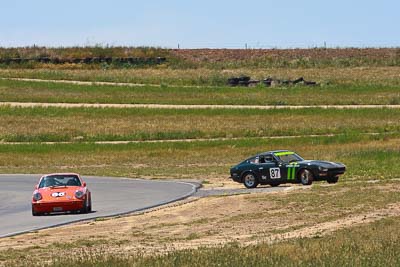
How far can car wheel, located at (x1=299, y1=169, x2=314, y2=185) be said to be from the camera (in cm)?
3684

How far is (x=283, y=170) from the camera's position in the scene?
37656 mm

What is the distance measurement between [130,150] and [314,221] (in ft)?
108

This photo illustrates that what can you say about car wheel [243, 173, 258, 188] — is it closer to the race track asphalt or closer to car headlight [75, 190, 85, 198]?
the race track asphalt

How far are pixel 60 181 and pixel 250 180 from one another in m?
8.36

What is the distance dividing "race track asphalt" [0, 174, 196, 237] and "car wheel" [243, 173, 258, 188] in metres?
1.76

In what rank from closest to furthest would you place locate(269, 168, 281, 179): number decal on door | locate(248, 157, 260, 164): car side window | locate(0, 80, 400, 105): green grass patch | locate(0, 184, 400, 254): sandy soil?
1. locate(0, 184, 400, 254): sandy soil
2. locate(269, 168, 281, 179): number decal on door
3. locate(248, 157, 260, 164): car side window
4. locate(0, 80, 400, 105): green grass patch

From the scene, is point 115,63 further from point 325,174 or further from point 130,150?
point 325,174

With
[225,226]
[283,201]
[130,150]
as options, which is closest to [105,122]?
[130,150]

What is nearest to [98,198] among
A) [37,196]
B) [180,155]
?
[37,196]

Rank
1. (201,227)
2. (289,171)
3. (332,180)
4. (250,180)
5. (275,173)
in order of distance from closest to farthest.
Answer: (201,227)
(332,180)
(289,171)
(275,173)
(250,180)

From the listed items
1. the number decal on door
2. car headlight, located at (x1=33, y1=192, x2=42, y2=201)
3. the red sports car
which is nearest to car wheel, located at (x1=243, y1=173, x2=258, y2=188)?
the number decal on door

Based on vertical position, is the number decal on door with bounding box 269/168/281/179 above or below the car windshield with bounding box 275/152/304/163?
below

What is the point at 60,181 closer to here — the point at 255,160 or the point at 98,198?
the point at 98,198

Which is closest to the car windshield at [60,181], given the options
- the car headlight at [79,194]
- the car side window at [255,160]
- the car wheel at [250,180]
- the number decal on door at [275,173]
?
the car headlight at [79,194]
